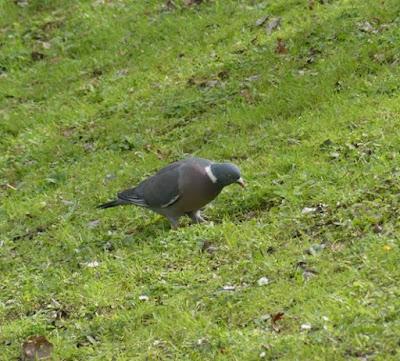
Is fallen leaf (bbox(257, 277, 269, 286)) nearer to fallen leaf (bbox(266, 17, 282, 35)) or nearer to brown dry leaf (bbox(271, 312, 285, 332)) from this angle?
brown dry leaf (bbox(271, 312, 285, 332))

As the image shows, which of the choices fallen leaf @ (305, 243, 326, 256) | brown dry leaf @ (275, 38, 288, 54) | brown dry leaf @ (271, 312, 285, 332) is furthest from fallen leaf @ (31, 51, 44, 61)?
brown dry leaf @ (271, 312, 285, 332)

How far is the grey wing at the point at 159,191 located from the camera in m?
9.10

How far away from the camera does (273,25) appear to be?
13.4 meters

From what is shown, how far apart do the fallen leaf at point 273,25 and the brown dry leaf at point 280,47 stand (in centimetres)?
48

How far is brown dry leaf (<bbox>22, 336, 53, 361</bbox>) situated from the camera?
7383mm

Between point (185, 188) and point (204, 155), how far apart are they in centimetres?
185

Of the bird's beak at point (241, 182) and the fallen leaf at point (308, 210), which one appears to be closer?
the fallen leaf at point (308, 210)

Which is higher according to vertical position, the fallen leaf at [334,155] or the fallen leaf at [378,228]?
the fallen leaf at [378,228]

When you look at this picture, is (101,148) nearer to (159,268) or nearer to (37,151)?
(37,151)

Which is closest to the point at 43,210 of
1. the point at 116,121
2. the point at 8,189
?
the point at 8,189

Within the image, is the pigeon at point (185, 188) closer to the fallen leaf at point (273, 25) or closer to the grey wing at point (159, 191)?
the grey wing at point (159, 191)

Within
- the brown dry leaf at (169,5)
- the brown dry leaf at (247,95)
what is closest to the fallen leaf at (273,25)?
the brown dry leaf at (247,95)

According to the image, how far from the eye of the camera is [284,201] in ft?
28.9

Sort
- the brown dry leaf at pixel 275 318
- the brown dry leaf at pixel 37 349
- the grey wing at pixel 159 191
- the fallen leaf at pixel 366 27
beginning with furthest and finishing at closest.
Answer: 1. the fallen leaf at pixel 366 27
2. the grey wing at pixel 159 191
3. the brown dry leaf at pixel 37 349
4. the brown dry leaf at pixel 275 318
